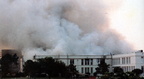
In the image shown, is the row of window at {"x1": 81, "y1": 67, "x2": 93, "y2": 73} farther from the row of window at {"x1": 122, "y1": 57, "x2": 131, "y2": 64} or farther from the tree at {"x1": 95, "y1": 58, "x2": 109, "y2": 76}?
the row of window at {"x1": 122, "y1": 57, "x2": 131, "y2": 64}

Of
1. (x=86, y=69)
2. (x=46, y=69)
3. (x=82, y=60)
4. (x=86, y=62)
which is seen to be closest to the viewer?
(x=46, y=69)

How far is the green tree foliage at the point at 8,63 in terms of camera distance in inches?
3741

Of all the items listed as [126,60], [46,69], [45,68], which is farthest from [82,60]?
[46,69]

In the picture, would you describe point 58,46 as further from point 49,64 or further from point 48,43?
point 49,64

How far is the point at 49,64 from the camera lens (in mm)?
76562

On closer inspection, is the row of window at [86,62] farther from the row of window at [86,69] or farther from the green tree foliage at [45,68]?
the green tree foliage at [45,68]

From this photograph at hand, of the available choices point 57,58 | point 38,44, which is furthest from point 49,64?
point 38,44

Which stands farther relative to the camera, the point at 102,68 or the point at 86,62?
the point at 86,62

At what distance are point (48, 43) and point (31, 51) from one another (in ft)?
21.3

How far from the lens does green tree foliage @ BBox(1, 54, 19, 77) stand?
95012 mm

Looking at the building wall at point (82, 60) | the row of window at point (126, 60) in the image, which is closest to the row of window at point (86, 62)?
the building wall at point (82, 60)

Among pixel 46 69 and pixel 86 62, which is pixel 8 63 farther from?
pixel 46 69

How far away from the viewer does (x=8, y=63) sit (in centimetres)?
10094

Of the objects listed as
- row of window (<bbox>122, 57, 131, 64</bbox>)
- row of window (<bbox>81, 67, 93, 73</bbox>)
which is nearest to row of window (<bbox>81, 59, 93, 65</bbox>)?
row of window (<bbox>81, 67, 93, 73</bbox>)
